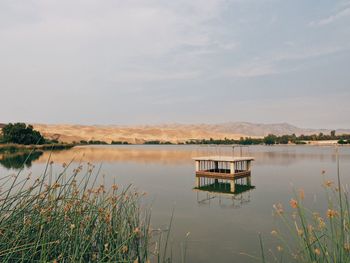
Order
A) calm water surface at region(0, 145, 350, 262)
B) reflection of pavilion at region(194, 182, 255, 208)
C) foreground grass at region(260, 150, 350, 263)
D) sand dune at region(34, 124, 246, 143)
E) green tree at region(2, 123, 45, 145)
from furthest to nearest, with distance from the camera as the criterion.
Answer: sand dune at region(34, 124, 246, 143) → green tree at region(2, 123, 45, 145) → reflection of pavilion at region(194, 182, 255, 208) → calm water surface at region(0, 145, 350, 262) → foreground grass at region(260, 150, 350, 263)

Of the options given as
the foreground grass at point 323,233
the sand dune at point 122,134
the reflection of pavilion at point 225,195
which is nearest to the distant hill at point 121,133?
the sand dune at point 122,134

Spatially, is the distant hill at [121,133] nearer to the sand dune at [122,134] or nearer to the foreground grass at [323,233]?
the sand dune at [122,134]

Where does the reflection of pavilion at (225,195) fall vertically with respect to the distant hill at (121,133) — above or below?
below

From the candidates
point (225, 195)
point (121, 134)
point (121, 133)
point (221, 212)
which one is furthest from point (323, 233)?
point (121, 133)

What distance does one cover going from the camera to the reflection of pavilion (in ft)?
42.0

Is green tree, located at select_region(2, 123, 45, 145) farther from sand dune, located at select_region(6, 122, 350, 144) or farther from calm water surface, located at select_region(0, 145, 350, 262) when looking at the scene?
sand dune, located at select_region(6, 122, 350, 144)

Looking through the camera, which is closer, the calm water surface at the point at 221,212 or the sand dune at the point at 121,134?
the calm water surface at the point at 221,212

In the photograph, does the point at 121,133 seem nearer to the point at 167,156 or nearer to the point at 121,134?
the point at 121,134

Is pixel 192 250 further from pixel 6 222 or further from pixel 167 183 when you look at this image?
pixel 167 183

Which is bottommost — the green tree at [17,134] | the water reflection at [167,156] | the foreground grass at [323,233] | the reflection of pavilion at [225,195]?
the reflection of pavilion at [225,195]

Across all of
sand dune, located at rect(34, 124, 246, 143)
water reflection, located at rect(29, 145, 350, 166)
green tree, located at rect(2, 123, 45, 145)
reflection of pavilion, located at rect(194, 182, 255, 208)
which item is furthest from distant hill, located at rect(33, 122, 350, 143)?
reflection of pavilion, located at rect(194, 182, 255, 208)

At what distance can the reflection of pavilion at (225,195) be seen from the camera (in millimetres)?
12812

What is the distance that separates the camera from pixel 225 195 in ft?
48.7

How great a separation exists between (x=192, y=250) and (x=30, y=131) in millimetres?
39023
